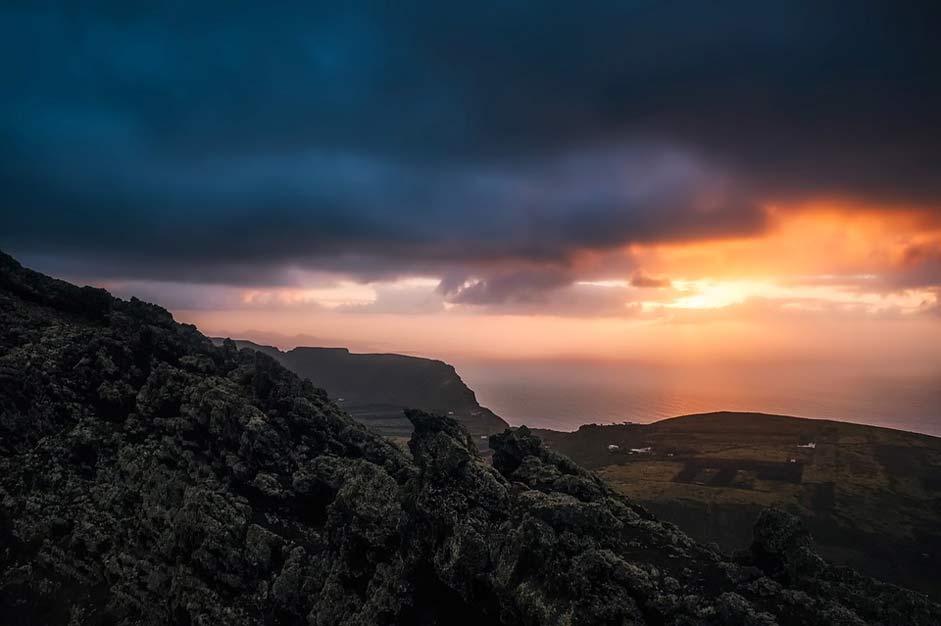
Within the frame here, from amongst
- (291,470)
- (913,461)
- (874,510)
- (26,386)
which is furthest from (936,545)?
(26,386)

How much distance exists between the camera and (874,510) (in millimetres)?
128125

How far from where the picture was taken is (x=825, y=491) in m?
144

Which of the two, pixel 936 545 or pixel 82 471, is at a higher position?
pixel 82 471

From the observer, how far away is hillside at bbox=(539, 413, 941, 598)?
4205 inches

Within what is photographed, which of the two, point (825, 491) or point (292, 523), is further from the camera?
point (825, 491)

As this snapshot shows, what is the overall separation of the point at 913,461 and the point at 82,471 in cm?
22421

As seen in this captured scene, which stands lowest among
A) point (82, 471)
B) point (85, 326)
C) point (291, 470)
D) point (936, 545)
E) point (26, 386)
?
point (936, 545)

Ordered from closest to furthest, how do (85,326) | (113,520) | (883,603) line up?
(883,603), (113,520), (85,326)

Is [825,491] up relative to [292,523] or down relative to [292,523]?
down

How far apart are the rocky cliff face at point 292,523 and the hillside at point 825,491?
86.1 meters

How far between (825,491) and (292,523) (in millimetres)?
157928

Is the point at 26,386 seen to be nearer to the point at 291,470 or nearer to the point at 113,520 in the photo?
the point at 113,520

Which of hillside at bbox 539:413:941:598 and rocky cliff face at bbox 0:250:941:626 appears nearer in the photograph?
rocky cliff face at bbox 0:250:941:626

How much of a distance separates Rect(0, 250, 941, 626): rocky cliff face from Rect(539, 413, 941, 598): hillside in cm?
8612
